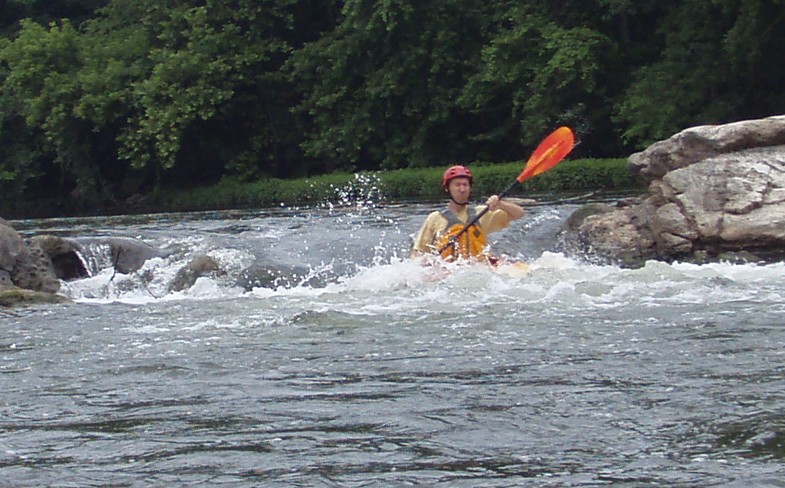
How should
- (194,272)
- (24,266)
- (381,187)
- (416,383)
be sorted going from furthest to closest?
(381,187) < (194,272) < (24,266) < (416,383)

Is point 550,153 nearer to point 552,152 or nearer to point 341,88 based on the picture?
point 552,152

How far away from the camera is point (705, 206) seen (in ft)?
38.7

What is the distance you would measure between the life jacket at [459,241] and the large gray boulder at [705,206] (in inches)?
80.3

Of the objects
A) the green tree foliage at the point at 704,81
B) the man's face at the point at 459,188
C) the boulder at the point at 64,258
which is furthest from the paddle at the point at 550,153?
the green tree foliage at the point at 704,81

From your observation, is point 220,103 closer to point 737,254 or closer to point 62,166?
point 62,166

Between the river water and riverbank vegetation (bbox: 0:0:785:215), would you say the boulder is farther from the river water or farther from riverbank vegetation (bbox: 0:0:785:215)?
riverbank vegetation (bbox: 0:0:785:215)

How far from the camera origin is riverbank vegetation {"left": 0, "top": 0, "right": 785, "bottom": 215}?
25.2 m

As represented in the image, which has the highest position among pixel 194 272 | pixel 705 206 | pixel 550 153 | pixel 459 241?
pixel 550 153

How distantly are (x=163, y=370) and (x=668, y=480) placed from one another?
327 centimetres

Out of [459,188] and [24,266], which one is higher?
[459,188]

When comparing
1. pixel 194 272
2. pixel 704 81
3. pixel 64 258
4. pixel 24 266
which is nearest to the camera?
pixel 24 266

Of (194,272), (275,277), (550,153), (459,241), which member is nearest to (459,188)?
(459,241)

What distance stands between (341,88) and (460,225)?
20.9m

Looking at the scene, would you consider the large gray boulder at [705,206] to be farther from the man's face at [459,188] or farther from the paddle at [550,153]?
the man's face at [459,188]
